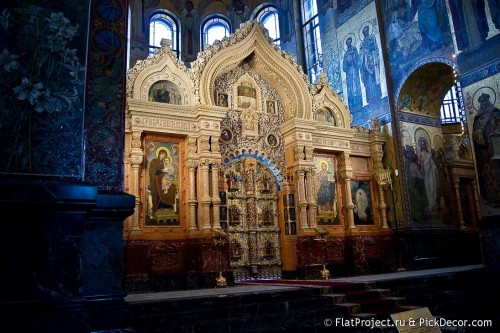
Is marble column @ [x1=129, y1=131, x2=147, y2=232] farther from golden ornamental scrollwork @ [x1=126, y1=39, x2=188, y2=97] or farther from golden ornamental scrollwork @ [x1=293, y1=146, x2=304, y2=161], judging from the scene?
golden ornamental scrollwork @ [x1=293, y1=146, x2=304, y2=161]

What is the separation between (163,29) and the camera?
20406 mm

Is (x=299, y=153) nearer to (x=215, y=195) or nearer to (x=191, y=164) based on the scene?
(x=215, y=195)

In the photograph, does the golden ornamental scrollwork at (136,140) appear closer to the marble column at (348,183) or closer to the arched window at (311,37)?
the marble column at (348,183)

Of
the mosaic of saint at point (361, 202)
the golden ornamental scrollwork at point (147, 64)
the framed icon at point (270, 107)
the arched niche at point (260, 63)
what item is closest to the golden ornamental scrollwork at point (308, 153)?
the arched niche at point (260, 63)

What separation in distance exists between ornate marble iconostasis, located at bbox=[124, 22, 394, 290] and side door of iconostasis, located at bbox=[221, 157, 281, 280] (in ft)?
0.10

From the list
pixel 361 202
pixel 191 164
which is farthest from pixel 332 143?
pixel 191 164

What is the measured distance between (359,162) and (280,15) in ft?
35.6

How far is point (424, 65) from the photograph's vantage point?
1326 centimetres

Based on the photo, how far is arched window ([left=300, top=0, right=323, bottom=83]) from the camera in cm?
1897

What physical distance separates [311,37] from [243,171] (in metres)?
10.1

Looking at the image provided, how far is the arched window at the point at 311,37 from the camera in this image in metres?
19.0

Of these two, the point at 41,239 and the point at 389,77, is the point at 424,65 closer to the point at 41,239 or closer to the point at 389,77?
the point at 389,77

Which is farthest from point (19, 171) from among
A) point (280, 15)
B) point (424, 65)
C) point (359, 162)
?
point (280, 15)

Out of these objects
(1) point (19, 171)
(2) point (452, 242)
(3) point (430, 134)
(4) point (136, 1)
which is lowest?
(2) point (452, 242)
